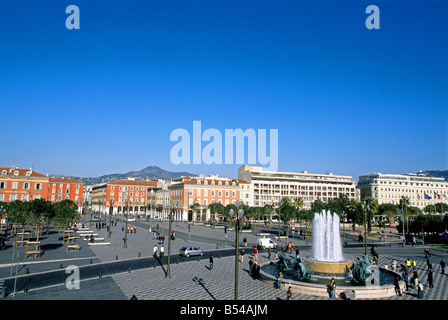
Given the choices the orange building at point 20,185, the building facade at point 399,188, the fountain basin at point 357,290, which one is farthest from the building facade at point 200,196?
the fountain basin at point 357,290

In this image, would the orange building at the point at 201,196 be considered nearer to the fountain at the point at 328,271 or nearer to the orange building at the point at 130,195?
the orange building at the point at 130,195

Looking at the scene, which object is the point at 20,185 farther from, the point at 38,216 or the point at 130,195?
the point at 38,216

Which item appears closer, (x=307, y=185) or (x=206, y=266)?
(x=206, y=266)

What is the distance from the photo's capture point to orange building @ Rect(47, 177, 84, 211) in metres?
91.7

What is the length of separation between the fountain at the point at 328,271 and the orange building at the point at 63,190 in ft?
278

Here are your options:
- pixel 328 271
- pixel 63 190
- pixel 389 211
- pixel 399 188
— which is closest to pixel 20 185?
pixel 63 190

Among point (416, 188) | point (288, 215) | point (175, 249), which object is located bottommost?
point (175, 249)

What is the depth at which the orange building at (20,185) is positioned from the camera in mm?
72375

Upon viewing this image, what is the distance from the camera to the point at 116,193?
10319cm

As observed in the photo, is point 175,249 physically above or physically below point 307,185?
below

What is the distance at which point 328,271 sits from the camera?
70.1ft

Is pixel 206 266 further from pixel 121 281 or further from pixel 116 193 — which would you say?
pixel 116 193
